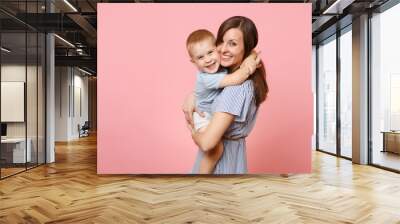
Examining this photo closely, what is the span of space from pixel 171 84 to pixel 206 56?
747 millimetres

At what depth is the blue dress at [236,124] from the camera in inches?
251

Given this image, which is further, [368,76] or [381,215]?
[368,76]

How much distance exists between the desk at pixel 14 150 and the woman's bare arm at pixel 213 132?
3.41m

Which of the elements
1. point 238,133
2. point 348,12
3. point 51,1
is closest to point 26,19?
point 51,1

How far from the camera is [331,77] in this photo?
10.6 meters

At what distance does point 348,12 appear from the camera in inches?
314

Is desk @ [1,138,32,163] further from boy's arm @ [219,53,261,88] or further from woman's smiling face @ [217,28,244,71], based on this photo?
woman's smiling face @ [217,28,244,71]

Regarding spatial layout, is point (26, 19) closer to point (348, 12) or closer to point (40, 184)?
point (40, 184)

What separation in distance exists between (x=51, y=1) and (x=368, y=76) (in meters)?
6.94

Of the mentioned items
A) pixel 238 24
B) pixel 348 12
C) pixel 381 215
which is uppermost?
pixel 348 12

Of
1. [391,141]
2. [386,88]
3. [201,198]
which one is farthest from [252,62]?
[391,141]

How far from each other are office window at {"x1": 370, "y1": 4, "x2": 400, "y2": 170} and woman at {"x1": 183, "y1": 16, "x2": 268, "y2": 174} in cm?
283

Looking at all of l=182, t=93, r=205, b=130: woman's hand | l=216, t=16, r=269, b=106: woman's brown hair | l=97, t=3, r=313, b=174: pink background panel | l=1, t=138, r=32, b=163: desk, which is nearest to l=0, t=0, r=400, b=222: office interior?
l=1, t=138, r=32, b=163: desk

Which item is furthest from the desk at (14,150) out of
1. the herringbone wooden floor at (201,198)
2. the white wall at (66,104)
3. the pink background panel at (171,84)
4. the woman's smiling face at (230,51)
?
the white wall at (66,104)
